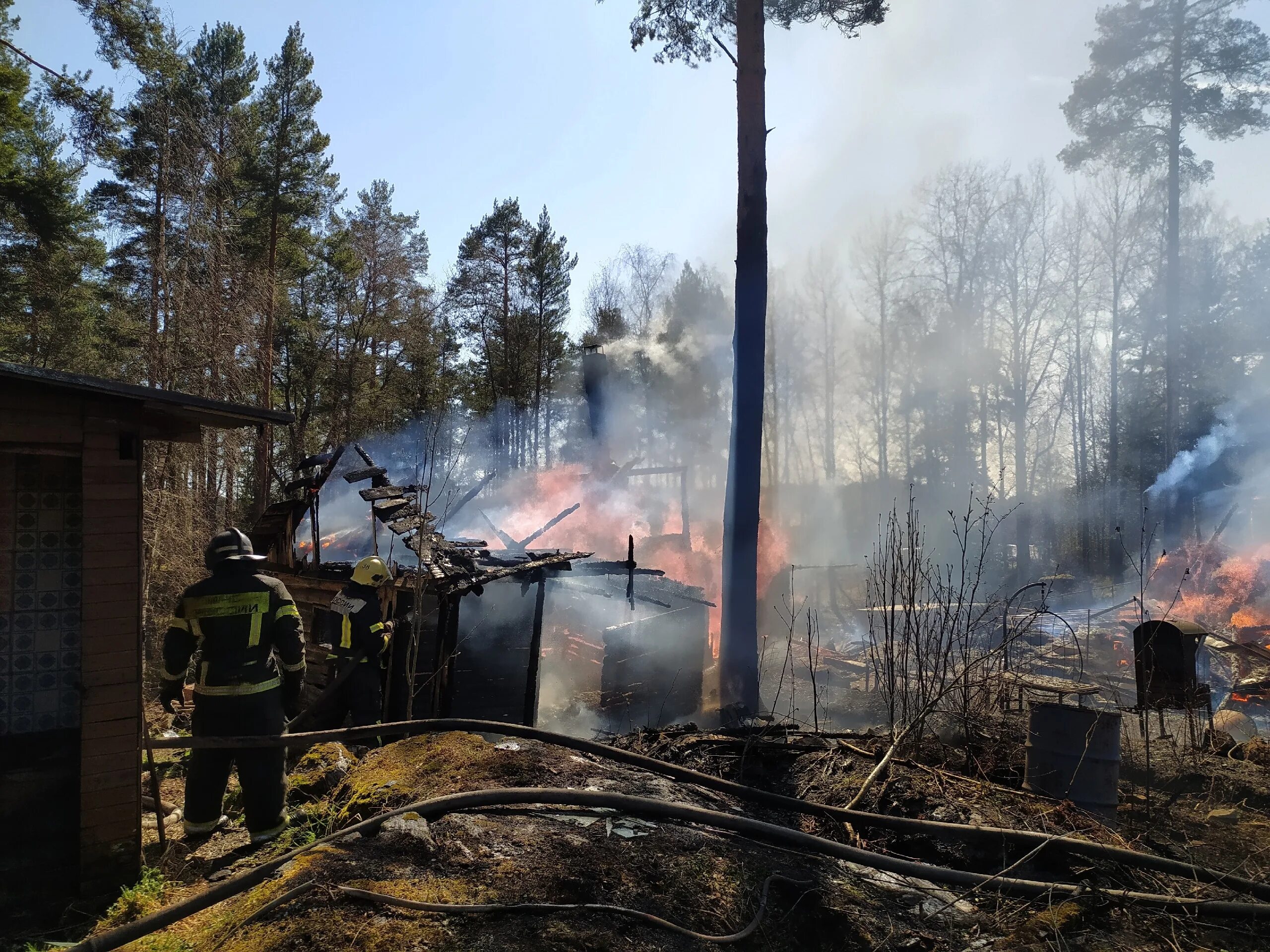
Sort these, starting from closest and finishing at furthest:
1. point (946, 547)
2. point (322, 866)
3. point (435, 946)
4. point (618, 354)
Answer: point (435, 946) → point (322, 866) → point (946, 547) → point (618, 354)

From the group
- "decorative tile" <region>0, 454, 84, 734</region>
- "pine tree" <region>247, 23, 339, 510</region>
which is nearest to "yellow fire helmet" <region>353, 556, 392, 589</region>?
"decorative tile" <region>0, 454, 84, 734</region>

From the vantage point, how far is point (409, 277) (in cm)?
2716

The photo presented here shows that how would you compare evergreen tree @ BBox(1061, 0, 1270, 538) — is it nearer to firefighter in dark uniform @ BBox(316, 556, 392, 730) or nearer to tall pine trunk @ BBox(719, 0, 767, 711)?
tall pine trunk @ BBox(719, 0, 767, 711)

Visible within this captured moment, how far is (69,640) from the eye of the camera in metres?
4.43

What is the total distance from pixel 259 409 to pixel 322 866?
2971 millimetres

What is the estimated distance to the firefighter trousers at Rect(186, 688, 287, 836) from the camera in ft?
16.0

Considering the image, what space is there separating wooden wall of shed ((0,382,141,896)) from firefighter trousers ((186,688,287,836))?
465 millimetres

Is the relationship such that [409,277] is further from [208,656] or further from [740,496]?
[208,656]

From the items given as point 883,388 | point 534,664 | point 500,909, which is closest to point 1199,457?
point 883,388

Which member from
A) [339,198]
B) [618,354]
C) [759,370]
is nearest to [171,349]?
[339,198]

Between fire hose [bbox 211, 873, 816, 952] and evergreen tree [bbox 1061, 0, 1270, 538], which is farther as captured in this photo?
evergreen tree [bbox 1061, 0, 1270, 538]

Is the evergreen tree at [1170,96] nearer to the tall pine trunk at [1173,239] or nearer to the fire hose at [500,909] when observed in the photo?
the tall pine trunk at [1173,239]

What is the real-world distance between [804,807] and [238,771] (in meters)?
3.86

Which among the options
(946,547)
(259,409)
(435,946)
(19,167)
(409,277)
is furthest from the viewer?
(946,547)
